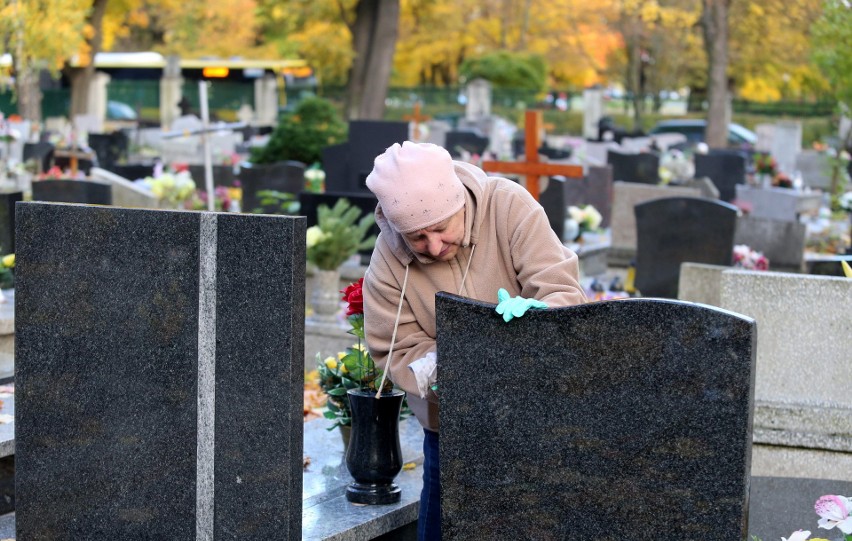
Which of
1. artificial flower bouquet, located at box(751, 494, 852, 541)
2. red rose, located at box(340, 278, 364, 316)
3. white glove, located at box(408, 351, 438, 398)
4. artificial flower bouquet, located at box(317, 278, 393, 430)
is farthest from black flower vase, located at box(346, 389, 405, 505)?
artificial flower bouquet, located at box(751, 494, 852, 541)

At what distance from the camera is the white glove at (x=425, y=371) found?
354cm

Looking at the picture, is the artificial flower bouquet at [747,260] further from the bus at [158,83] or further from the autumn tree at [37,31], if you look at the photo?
the bus at [158,83]

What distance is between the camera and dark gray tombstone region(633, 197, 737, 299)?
9820mm

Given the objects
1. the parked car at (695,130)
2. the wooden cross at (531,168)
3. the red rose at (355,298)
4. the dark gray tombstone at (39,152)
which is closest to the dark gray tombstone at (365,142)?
the wooden cross at (531,168)

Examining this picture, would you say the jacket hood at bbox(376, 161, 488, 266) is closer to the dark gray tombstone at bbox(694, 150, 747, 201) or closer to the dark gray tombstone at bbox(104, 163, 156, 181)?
the dark gray tombstone at bbox(104, 163, 156, 181)

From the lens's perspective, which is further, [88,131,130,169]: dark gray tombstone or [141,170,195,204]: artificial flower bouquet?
[88,131,130,169]: dark gray tombstone

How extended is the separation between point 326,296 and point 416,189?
544 centimetres

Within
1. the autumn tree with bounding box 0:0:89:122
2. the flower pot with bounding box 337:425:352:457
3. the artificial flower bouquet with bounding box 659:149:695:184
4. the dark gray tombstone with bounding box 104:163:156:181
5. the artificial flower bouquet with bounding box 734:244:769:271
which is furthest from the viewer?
the artificial flower bouquet with bounding box 659:149:695:184

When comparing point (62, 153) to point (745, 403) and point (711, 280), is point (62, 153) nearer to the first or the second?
point (711, 280)

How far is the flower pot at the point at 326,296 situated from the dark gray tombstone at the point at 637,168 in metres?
8.95

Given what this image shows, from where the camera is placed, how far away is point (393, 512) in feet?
14.6

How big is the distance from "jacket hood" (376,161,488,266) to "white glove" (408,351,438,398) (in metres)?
0.28

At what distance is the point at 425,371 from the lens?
3.54m

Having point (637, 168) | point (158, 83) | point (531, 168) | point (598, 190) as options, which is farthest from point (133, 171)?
point (158, 83)
